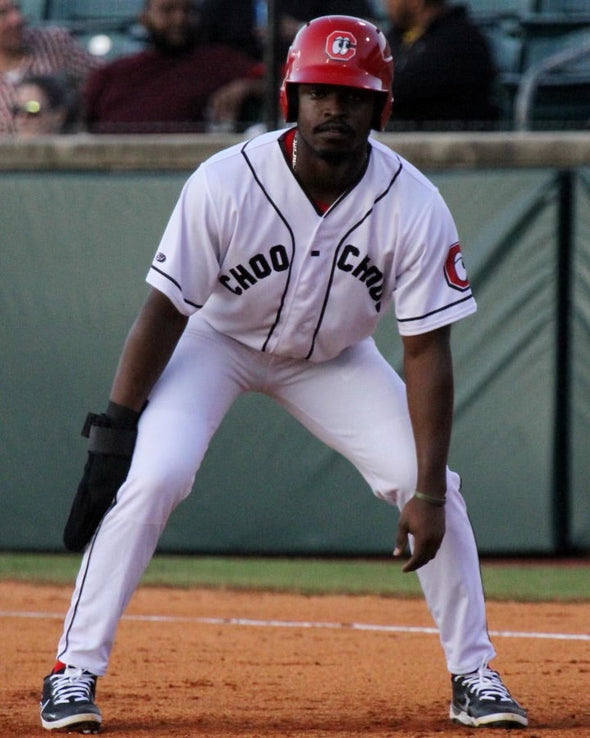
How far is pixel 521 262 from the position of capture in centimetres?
779

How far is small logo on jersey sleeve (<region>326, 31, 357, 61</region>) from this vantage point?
12.4ft

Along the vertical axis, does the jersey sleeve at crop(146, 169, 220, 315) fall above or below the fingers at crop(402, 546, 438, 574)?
above

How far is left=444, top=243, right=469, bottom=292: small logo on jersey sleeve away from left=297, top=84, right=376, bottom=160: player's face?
0.41m

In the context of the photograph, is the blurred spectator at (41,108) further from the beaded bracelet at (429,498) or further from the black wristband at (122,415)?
the beaded bracelet at (429,498)

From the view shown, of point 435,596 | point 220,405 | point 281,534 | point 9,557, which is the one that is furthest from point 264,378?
point 9,557

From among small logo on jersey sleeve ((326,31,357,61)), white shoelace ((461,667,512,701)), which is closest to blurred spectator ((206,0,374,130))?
small logo on jersey sleeve ((326,31,357,61))

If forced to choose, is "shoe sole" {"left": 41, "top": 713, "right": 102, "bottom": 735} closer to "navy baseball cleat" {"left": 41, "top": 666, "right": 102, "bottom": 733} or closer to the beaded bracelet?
"navy baseball cleat" {"left": 41, "top": 666, "right": 102, "bottom": 733}

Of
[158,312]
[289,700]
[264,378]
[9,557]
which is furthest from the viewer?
[9,557]

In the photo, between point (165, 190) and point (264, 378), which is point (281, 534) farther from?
point (264, 378)

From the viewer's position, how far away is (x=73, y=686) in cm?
383

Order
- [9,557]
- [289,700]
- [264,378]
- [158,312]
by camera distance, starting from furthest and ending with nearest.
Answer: [9,557] < [289,700] < [264,378] < [158,312]

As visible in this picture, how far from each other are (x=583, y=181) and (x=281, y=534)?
8.40ft

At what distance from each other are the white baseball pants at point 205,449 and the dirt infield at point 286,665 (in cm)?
33

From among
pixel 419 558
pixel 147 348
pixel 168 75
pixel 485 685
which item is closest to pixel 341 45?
pixel 147 348
